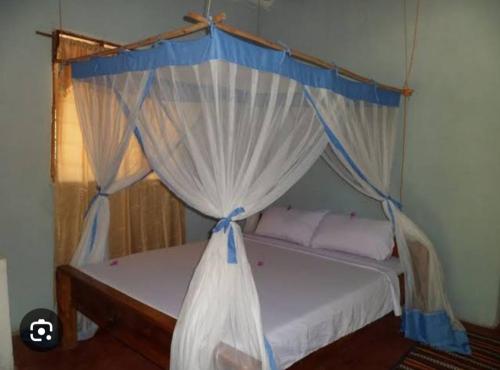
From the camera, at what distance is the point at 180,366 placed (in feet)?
5.95

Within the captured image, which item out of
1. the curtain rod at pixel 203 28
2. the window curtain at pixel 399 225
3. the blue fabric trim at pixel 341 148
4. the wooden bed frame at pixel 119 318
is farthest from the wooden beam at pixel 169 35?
the wooden bed frame at pixel 119 318

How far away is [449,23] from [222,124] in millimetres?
2381

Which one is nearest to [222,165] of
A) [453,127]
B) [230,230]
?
[230,230]

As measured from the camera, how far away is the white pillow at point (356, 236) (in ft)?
10.3

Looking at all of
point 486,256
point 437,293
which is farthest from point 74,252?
point 486,256

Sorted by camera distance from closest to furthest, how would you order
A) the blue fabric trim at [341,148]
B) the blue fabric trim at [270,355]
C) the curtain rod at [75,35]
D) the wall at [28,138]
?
the blue fabric trim at [270,355] → the blue fabric trim at [341,148] → the wall at [28,138] → the curtain rod at [75,35]

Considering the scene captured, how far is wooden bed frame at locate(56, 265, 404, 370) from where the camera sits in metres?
2.05

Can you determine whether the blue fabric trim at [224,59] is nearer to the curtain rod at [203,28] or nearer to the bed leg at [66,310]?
the curtain rod at [203,28]

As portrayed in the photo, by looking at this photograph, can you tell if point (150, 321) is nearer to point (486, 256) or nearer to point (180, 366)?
point (180, 366)

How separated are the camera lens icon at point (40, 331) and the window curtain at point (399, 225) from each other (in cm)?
233

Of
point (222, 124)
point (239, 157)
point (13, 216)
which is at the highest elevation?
point (222, 124)

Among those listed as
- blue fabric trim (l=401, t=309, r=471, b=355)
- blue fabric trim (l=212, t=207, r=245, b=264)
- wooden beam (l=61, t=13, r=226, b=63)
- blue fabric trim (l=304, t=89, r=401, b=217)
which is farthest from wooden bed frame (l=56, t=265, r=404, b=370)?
wooden beam (l=61, t=13, r=226, b=63)

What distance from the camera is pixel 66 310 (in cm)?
268

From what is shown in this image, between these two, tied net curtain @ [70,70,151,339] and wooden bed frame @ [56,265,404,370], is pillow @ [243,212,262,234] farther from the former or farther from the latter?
wooden bed frame @ [56,265,404,370]
